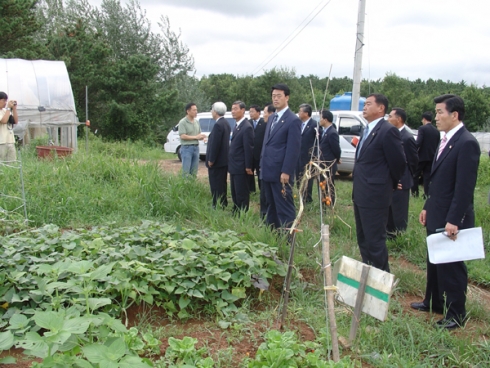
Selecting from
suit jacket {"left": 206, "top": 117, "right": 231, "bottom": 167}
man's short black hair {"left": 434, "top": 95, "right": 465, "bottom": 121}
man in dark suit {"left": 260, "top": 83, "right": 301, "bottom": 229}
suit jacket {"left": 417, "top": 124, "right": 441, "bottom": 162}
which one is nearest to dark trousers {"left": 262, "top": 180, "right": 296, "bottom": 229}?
man in dark suit {"left": 260, "top": 83, "right": 301, "bottom": 229}

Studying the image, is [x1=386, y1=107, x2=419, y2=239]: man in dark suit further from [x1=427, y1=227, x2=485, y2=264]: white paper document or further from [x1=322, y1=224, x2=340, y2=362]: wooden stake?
[x1=322, y1=224, x2=340, y2=362]: wooden stake

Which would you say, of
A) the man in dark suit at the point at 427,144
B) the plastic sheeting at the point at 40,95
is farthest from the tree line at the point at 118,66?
the man in dark suit at the point at 427,144

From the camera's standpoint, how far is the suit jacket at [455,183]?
3271 mm

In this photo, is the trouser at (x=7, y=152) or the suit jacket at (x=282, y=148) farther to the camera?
the trouser at (x=7, y=152)

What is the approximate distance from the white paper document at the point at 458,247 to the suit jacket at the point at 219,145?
407cm

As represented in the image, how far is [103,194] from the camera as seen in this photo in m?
6.37

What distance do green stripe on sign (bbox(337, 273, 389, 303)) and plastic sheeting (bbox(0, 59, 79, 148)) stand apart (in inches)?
440

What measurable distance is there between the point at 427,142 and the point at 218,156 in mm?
3748

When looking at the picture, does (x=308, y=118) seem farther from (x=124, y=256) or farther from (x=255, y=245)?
(x=124, y=256)

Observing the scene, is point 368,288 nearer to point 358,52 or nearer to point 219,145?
point 219,145

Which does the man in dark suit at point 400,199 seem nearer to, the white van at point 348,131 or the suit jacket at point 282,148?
the suit jacket at point 282,148


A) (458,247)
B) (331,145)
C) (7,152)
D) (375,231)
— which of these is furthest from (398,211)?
(7,152)

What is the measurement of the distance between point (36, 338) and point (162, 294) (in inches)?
52.0

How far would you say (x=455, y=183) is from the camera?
337 cm
